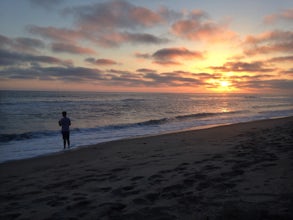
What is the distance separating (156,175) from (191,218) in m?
2.27

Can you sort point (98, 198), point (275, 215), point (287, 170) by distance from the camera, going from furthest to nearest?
point (287, 170)
point (98, 198)
point (275, 215)

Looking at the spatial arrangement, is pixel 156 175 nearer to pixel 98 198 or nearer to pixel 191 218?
pixel 98 198

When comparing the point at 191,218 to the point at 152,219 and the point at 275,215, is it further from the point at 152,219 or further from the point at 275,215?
the point at 275,215

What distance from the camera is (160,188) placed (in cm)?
466

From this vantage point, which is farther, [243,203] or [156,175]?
[156,175]

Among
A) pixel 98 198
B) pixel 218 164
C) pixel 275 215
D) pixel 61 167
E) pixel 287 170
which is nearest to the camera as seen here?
pixel 275 215

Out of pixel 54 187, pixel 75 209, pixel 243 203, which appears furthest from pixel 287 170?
pixel 54 187

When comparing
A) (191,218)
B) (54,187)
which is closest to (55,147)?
(54,187)

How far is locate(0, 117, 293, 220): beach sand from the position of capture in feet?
11.8

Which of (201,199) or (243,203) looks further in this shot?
(201,199)

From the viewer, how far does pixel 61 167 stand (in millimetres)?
7496

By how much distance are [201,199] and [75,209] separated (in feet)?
6.76

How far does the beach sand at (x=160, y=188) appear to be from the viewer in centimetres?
359

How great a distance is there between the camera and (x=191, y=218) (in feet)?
11.0
